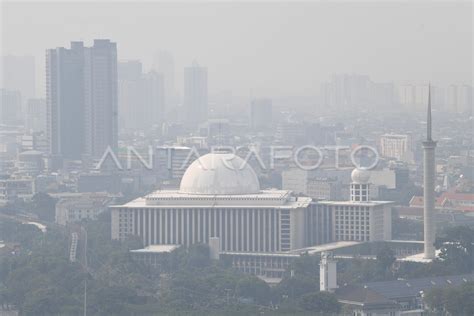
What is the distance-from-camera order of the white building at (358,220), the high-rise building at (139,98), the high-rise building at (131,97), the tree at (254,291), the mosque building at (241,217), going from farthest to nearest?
1. the high-rise building at (139,98)
2. the high-rise building at (131,97)
3. the white building at (358,220)
4. the mosque building at (241,217)
5. the tree at (254,291)

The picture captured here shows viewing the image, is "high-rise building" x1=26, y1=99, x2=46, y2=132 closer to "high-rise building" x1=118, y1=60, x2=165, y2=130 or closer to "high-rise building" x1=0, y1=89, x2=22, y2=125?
"high-rise building" x1=0, y1=89, x2=22, y2=125

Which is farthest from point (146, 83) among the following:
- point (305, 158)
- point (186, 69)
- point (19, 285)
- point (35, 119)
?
point (19, 285)

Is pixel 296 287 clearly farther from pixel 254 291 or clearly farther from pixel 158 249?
pixel 158 249

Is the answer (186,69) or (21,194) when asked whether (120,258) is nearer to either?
(21,194)

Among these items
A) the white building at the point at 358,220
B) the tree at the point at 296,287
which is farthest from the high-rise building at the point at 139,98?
Answer: the tree at the point at 296,287

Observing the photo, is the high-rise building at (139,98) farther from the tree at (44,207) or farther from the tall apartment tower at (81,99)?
the tree at (44,207)

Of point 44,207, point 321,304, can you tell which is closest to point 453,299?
point 321,304

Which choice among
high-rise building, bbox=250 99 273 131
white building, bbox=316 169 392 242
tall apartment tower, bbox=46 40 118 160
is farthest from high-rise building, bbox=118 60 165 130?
white building, bbox=316 169 392 242
